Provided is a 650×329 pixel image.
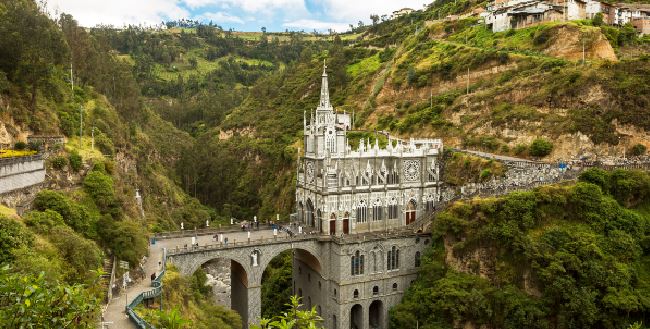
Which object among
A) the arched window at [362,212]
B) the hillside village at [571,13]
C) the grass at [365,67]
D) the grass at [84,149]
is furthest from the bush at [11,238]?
the grass at [365,67]

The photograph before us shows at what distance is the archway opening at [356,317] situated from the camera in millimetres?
49562

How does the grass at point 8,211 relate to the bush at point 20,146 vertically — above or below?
below

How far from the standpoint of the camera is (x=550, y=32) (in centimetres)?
7038

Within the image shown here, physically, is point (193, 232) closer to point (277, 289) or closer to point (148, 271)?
point (148, 271)

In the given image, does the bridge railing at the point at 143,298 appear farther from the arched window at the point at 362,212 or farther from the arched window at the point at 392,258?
the arched window at the point at 392,258

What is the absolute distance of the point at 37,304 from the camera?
11109 mm

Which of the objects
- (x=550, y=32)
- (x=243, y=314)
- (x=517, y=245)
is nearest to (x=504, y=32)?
(x=550, y=32)

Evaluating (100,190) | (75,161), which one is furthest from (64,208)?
(75,161)

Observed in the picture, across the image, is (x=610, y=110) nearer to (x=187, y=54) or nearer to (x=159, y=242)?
(x=159, y=242)

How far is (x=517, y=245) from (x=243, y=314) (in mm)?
25086

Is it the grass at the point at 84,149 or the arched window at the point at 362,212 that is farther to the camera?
the arched window at the point at 362,212

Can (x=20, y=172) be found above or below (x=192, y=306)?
above

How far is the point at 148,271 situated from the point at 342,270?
17153 millimetres

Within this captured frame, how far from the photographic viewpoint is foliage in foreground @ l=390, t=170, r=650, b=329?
132 feet
